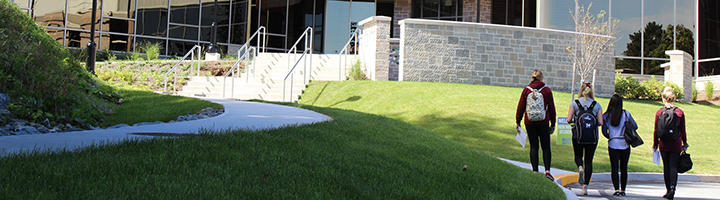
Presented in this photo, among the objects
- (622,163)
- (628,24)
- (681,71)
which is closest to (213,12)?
(628,24)

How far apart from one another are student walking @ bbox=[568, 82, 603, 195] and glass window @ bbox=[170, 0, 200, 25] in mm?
20461

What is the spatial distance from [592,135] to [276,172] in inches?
163

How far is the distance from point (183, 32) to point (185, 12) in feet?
3.17

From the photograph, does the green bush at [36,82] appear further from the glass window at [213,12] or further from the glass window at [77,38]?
the glass window at [213,12]

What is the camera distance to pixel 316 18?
86.3ft

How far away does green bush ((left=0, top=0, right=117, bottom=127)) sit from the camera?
6.56 metres

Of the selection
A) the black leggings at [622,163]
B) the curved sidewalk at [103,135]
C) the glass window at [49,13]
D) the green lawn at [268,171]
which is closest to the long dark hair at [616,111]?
the black leggings at [622,163]

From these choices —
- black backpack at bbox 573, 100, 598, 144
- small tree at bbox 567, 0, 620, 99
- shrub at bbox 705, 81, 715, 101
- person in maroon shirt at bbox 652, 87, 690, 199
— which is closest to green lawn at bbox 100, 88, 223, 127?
black backpack at bbox 573, 100, 598, 144

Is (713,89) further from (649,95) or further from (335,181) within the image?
(335,181)

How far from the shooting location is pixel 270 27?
25.6 meters

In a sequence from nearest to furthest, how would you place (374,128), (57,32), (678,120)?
1. (678,120)
2. (374,128)
3. (57,32)

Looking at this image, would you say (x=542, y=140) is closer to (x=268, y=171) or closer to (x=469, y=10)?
(x=268, y=171)

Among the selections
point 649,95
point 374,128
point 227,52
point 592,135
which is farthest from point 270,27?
point 592,135

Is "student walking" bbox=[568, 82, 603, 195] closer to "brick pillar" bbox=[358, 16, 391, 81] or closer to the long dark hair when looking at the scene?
the long dark hair
